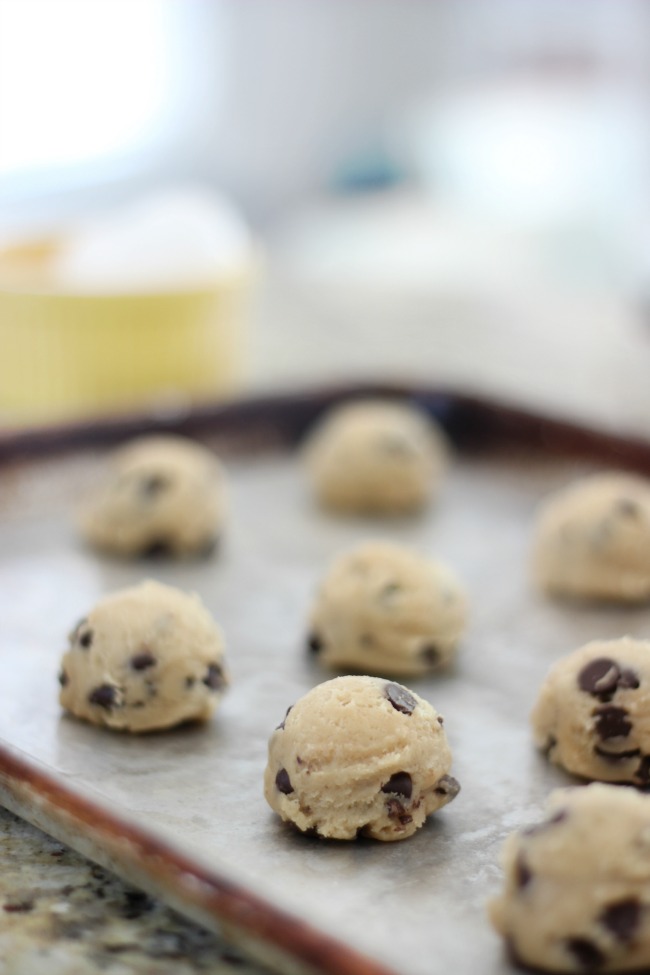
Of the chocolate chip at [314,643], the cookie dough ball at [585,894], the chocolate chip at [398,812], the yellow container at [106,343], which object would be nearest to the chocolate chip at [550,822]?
the cookie dough ball at [585,894]

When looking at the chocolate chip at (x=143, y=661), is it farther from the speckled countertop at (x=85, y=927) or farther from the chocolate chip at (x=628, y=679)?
the chocolate chip at (x=628, y=679)

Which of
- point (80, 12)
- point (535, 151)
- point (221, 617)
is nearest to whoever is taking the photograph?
point (221, 617)

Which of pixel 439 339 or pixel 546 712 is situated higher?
pixel 439 339

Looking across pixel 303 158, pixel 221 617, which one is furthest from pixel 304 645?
pixel 303 158

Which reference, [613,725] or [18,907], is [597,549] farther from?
[18,907]

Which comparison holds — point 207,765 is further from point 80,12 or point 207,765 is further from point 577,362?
point 80,12

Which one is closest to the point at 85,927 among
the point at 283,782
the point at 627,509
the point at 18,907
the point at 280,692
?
the point at 18,907
